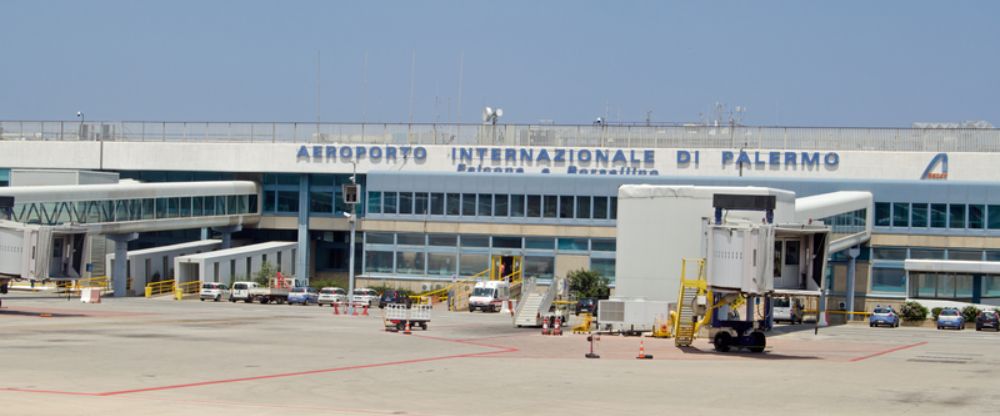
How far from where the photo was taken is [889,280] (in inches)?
3733

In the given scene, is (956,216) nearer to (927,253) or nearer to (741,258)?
(927,253)

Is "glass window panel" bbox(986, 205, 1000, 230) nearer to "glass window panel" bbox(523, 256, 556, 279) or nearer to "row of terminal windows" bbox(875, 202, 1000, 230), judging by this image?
"row of terminal windows" bbox(875, 202, 1000, 230)

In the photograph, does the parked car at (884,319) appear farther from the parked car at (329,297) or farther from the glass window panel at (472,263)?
the parked car at (329,297)

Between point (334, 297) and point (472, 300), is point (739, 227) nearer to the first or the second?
point (472, 300)

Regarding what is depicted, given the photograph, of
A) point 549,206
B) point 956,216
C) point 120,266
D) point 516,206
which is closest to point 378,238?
point 516,206

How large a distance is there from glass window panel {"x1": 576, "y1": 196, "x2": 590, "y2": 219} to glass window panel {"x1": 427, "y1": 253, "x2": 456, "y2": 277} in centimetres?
1069

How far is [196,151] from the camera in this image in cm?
11206

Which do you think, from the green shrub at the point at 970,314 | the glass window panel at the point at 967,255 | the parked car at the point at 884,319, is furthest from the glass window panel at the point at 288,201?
the green shrub at the point at 970,314

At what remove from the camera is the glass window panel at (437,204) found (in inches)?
4053

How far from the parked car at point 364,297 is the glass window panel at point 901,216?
38.7m

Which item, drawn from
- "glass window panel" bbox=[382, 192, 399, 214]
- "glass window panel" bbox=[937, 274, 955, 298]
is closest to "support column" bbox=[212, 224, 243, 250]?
"glass window panel" bbox=[382, 192, 399, 214]

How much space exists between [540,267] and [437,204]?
9.81 meters

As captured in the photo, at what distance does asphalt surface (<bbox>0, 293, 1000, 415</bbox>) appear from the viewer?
2998 centimetres

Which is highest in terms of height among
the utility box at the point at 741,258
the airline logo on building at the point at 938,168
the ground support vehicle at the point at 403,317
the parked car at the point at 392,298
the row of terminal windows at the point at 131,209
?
the airline logo on building at the point at 938,168
